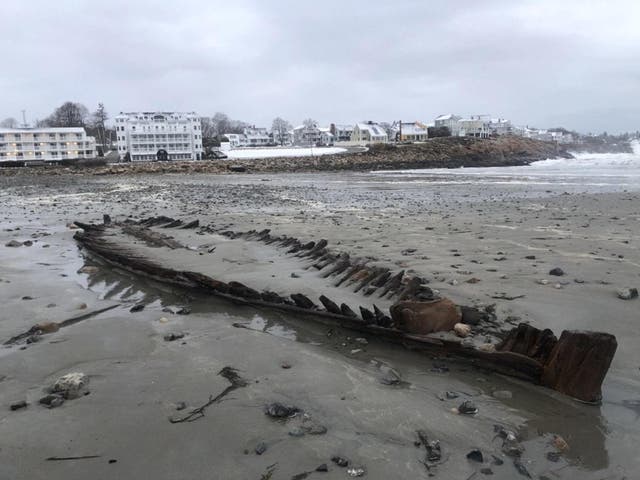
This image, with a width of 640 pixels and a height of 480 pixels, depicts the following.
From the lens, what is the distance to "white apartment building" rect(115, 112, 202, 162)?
10093 centimetres

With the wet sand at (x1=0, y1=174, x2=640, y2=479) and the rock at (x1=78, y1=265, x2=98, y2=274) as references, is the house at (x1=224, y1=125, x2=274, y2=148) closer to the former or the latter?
the rock at (x1=78, y1=265, x2=98, y2=274)

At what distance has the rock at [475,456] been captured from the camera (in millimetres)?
2893

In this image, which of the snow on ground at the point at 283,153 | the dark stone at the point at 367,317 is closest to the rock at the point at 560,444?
the dark stone at the point at 367,317

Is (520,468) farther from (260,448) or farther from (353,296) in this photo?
(353,296)

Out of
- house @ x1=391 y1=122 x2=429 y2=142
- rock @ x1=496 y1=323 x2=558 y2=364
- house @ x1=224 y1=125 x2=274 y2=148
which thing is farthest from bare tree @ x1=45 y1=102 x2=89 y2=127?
rock @ x1=496 y1=323 x2=558 y2=364

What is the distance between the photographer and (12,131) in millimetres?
101062

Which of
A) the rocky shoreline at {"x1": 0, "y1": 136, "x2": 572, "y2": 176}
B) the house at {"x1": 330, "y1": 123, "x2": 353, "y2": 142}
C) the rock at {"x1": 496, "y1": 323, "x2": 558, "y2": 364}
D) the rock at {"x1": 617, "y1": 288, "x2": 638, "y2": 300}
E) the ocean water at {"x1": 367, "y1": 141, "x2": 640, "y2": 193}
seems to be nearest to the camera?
the rock at {"x1": 496, "y1": 323, "x2": 558, "y2": 364}

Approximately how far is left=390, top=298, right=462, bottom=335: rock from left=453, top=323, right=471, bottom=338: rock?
109mm

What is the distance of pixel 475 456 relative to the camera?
9.56 ft

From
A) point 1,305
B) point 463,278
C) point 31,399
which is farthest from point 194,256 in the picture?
point 31,399

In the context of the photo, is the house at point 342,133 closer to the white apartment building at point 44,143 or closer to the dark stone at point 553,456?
the white apartment building at point 44,143

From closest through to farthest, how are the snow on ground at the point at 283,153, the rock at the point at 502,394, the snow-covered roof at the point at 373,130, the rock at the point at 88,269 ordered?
the rock at the point at 502,394, the rock at the point at 88,269, the snow on ground at the point at 283,153, the snow-covered roof at the point at 373,130

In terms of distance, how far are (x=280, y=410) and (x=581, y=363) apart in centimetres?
214

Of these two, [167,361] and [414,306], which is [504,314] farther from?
[167,361]
